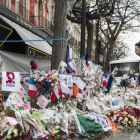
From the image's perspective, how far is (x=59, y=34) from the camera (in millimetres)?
9117

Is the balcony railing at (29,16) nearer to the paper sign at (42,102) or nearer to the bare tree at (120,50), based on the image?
the paper sign at (42,102)

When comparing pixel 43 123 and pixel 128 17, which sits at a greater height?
pixel 128 17

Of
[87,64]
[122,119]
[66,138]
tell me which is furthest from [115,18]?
[66,138]

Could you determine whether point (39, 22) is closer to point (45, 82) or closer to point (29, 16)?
point (29, 16)

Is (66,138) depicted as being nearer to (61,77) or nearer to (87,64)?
(61,77)

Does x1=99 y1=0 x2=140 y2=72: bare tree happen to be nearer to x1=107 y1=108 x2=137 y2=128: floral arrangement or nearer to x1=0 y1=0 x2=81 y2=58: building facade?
x1=0 y1=0 x2=81 y2=58: building facade

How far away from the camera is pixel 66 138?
6094mm

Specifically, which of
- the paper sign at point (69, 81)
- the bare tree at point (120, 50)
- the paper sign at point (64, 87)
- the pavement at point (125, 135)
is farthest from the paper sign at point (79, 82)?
the bare tree at point (120, 50)

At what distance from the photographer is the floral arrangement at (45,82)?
692 cm

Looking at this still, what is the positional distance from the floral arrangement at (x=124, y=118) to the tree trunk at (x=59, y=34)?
82.5 inches

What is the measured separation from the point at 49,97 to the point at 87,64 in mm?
3585

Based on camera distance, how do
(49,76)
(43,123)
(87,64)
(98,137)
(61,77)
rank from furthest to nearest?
(87,64) → (61,77) → (49,76) → (98,137) → (43,123)

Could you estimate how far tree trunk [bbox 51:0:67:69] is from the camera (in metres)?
9.02

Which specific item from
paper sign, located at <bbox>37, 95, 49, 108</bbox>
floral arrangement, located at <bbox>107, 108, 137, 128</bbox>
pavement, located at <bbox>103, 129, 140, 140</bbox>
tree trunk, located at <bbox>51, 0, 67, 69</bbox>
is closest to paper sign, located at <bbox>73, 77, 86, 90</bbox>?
tree trunk, located at <bbox>51, 0, 67, 69</bbox>
